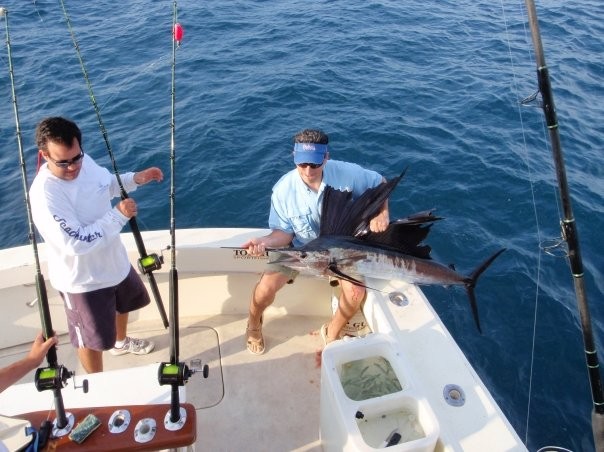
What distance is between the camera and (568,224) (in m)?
1.94

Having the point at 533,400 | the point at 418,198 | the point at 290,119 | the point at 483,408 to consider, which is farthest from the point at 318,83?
the point at 483,408

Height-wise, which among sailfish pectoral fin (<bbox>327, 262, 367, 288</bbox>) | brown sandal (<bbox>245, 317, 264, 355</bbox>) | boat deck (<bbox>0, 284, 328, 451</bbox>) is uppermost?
sailfish pectoral fin (<bbox>327, 262, 367, 288</bbox>)

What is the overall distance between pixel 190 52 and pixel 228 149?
10.1ft

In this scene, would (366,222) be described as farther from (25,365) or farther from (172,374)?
(25,365)

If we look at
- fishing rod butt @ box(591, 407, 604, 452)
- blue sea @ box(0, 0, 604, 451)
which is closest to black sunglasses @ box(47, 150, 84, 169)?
fishing rod butt @ box(591, 407, 604, 452)

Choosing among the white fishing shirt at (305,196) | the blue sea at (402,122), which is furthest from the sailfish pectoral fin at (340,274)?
the blue sea at (402,122)

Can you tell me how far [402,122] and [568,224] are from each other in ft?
13.4

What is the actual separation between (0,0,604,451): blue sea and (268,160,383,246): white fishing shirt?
1464mm

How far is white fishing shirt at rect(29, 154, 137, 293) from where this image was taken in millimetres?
1939

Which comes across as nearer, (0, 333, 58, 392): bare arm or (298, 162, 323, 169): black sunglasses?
(0, 333, 58, 392): bare arm

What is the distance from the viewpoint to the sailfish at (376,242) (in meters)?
2.40

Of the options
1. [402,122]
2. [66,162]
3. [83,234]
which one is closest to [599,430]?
[83,234]

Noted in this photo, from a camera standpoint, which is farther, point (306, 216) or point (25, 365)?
point (306, 216)

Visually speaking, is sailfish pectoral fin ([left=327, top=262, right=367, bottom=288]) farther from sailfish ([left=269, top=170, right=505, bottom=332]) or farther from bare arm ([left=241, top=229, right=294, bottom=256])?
bare arm ([left=241, top=229, right=294, bottom=256])
